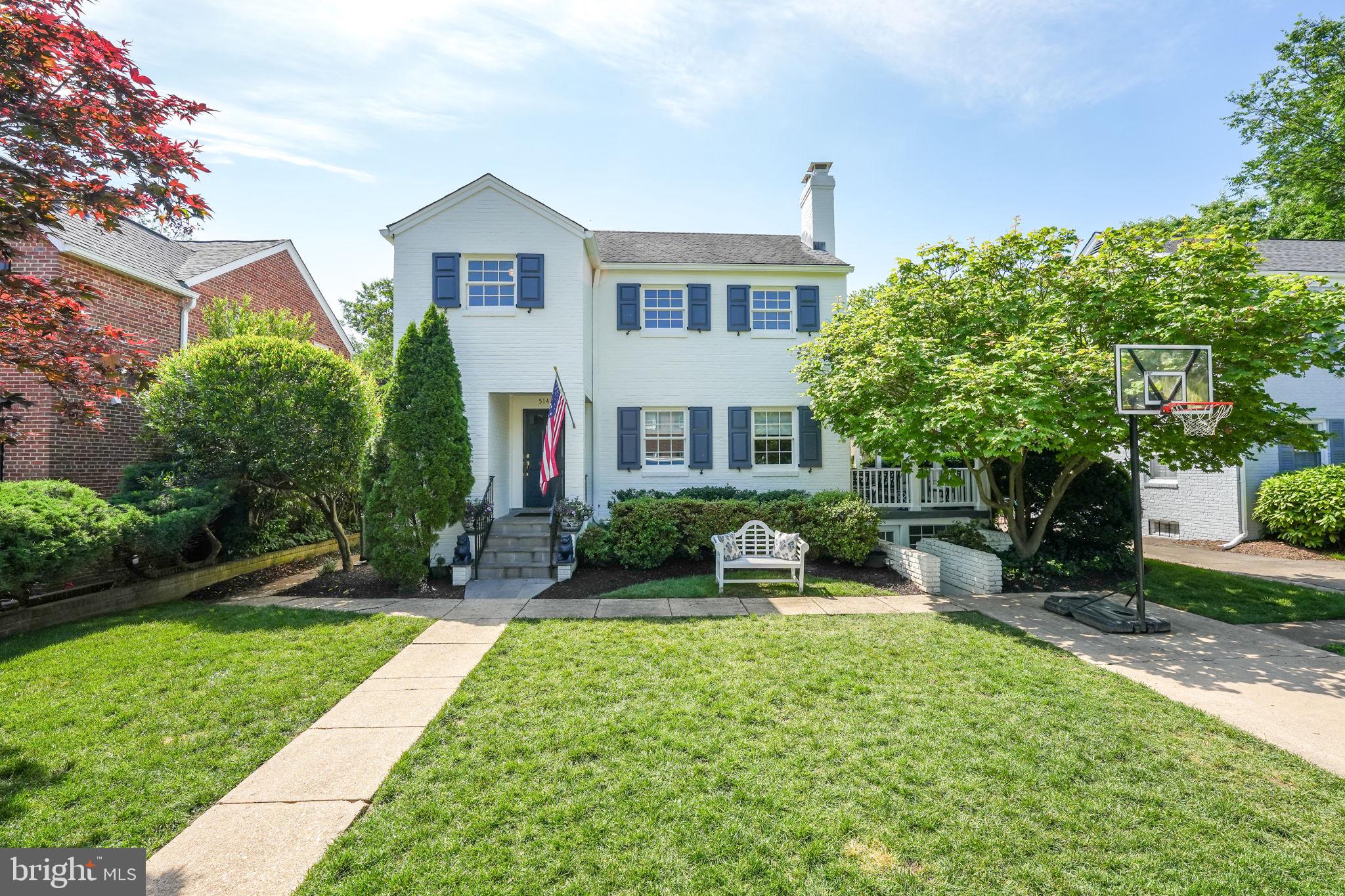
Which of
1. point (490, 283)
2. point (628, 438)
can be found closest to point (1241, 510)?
point (628, 438)

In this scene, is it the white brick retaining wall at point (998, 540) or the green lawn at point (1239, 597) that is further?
the white brick retaining wall at point (998, 540)

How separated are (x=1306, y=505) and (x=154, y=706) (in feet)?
62.9

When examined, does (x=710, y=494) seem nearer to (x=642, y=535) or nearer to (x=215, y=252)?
(x=642, y=535)

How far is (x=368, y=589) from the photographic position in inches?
342

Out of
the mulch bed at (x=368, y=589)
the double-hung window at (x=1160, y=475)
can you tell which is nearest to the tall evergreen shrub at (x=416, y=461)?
the mulch bed at (x=368, y=589)

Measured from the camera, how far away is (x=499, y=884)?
2461mm

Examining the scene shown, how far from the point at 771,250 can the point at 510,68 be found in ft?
25.7

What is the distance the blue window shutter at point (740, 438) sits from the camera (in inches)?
477

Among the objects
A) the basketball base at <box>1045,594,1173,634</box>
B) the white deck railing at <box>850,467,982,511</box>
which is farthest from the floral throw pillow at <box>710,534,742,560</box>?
the basketball base at <box>1045,594,1173,634</box>

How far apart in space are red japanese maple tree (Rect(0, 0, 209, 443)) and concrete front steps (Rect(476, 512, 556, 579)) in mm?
5718

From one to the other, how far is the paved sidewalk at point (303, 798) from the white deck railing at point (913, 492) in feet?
31.2

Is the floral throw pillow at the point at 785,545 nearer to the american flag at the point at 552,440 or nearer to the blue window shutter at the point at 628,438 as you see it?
the american flag at the point at 552,440

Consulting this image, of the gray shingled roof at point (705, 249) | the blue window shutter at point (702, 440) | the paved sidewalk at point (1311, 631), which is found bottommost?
the paved sidewalk at point (1311, 631)
